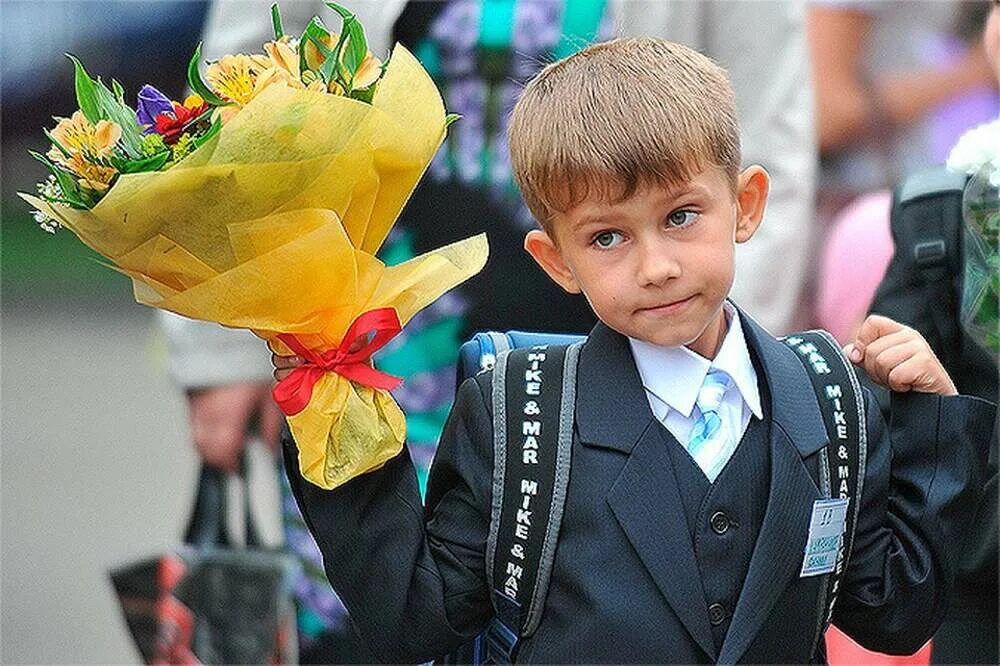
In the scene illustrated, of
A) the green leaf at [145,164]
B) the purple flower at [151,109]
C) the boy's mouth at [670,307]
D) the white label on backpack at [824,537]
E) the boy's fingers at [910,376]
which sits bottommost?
the white label on backpack at [824,537]

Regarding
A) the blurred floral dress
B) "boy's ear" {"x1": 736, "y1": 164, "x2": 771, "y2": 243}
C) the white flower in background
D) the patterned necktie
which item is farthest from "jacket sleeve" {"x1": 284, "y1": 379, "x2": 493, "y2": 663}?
the blurred floral dress

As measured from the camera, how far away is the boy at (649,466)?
193 cm

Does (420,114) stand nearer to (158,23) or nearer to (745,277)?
(745,277)

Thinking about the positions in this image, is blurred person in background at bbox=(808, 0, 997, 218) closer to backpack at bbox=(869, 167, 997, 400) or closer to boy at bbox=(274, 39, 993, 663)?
backpack at bbox=(869, 167, 997, 400)

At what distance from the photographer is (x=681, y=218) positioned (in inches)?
76.2

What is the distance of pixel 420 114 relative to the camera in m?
1.93

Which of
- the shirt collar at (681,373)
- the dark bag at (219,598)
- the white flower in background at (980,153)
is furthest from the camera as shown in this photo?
the dark bag at (219,598)

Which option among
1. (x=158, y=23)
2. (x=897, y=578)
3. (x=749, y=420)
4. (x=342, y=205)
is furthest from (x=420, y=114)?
(x=158, y=23)

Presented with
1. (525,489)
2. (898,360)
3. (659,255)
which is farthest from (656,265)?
(898,360)

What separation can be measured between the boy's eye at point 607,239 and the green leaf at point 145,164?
1.56 ft

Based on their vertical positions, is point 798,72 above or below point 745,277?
above

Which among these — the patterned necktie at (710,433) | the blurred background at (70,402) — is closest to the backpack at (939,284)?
Result: the patterned necktie at (710,433)

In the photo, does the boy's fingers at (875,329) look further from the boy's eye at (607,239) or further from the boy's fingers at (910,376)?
the boy's eye at (607,239)

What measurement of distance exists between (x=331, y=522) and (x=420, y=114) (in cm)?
46
